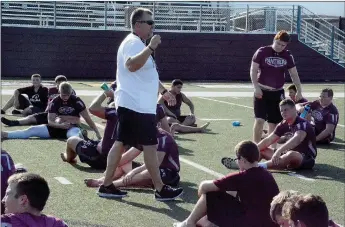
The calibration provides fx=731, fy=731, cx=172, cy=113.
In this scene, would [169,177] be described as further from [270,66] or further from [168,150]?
[270,66]

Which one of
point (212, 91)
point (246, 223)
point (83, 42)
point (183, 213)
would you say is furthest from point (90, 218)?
point (83, 42)

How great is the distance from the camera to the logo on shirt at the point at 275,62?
9.93m

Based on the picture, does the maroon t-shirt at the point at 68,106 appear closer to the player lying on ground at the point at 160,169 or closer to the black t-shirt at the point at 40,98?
the black t-shirt at the point at 40,98

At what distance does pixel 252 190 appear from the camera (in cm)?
535

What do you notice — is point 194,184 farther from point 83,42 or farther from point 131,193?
point 83,42

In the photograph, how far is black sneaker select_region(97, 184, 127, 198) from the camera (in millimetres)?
6973

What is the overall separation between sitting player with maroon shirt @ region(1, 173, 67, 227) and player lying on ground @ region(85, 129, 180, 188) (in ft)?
11.9

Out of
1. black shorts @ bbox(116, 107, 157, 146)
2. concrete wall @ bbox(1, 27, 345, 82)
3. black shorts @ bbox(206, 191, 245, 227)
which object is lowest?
concrete wall @ bbox(1, 27, 345, 82)

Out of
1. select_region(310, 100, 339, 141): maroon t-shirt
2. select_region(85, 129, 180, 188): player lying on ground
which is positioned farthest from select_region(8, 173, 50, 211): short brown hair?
select_region(310, 100, 339, 141): maroon t-shirt

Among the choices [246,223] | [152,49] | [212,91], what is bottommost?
[212,91]

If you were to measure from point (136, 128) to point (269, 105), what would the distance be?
3.61 metres

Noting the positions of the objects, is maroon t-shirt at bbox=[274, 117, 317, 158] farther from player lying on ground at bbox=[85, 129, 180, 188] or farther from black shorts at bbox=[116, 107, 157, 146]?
black shorts at bbox=[116, 107, 157, 146]

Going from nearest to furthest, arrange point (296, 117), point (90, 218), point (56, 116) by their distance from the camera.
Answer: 1. point (90, 218)
2. point (296, 117)
3. point (56, 116)

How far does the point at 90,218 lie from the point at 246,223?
1490 millimetres
